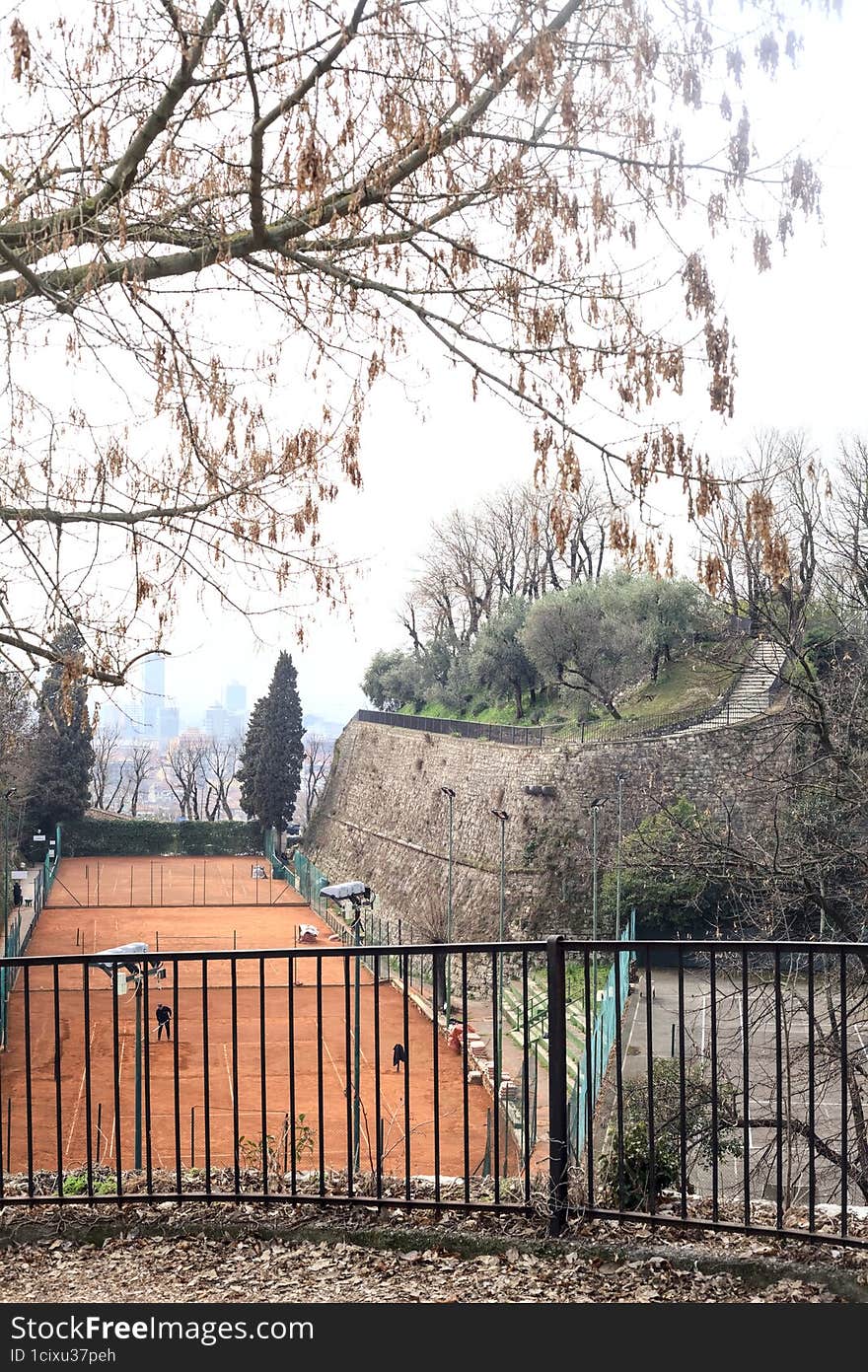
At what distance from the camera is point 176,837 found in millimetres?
51281

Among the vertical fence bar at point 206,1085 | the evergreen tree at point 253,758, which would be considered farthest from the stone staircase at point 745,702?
the vertical fence bar at point 206,1085

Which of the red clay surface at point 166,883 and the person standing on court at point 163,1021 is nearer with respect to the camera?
the person standing on court at point 163,1021

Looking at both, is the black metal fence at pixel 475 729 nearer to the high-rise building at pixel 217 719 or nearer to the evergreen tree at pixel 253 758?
the evergreen tree at pixel 253 758

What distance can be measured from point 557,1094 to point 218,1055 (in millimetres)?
20889

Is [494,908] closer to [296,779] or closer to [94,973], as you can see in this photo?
[94,973]

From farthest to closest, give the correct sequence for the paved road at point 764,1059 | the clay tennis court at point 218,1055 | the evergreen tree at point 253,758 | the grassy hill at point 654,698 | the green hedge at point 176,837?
the green hedge at point 176,837, the evergreen tree at point 253,758, the grassy hill at point 654,698, the clay tennis court at point 218,1055, the paved road at point 764,1059

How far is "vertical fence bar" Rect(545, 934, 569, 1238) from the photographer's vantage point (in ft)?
11.1

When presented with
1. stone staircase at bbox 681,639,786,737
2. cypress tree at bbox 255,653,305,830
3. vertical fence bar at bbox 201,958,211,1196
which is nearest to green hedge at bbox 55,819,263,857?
cypress tree at bbox 255,653,305,830

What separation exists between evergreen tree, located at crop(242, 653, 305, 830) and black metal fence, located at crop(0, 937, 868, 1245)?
15.9m

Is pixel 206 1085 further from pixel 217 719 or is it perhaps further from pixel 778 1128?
pixel 217 719

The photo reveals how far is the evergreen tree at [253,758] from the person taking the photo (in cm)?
4916

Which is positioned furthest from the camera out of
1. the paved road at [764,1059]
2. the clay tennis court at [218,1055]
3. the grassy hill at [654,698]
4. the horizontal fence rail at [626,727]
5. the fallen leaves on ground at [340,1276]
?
the grassy hill at [654,698]

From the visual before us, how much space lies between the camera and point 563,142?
4.35 meters

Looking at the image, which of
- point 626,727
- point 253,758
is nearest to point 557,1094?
point 626,727
